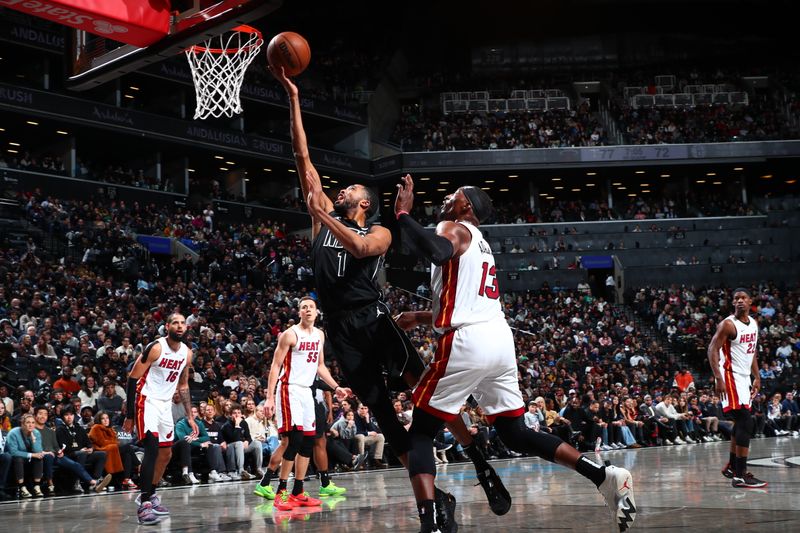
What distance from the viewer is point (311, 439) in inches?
325

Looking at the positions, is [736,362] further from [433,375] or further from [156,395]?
[156,395]

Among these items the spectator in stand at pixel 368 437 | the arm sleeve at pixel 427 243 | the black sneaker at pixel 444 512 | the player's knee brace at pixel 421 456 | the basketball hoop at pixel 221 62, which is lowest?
the spectator in stand at pixel 368 437

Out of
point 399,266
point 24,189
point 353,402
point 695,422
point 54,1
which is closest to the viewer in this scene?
point 54,1

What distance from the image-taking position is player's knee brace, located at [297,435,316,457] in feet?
26.8

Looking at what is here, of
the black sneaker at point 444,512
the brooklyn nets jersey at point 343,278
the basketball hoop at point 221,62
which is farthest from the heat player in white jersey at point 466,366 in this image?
the basketball hoop at point 221,62

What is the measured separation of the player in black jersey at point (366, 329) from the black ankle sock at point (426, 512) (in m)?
0.39

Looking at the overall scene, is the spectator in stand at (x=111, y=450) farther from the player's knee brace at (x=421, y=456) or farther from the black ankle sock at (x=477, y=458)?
the player's knee brace at (x=421, y=456)

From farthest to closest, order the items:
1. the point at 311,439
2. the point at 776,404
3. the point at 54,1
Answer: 1. the point at 776,404
2. the point at 311,439
3. the point at 54,1

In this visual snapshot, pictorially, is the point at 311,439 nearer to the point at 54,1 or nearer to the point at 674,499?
the point at 674,499

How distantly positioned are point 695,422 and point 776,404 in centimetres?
272

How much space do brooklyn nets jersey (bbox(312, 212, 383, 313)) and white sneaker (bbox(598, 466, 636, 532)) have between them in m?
1.92

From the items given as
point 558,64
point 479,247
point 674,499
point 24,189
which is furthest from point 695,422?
point 558,64

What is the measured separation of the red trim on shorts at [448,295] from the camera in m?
5.03

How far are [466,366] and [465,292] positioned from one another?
447mm
